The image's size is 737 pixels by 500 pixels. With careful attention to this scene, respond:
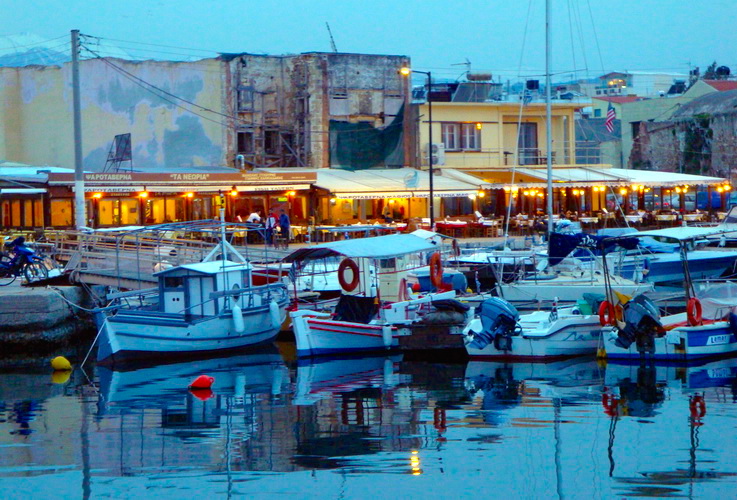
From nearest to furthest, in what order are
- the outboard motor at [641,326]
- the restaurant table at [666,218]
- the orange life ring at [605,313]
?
the outboard motor at [641,326]
the orange life ring at [605,313]
the restaurant table at [666,218]

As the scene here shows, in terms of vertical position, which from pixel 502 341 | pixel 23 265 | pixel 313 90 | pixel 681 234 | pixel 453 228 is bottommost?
pixel 502 341

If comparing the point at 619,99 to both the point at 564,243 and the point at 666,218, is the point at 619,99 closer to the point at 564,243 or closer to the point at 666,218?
the point at 666,218

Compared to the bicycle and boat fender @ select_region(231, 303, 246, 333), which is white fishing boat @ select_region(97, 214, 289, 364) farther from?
the bicycle

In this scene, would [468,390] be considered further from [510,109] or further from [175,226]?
[510,109]

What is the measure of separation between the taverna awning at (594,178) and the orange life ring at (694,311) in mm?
24911

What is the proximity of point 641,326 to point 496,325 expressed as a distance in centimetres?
281

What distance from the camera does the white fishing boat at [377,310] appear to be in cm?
2247

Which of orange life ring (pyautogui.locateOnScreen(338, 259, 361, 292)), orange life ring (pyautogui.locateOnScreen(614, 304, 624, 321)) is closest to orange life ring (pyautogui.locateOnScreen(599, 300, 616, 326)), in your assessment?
orange life ring (pyautogui.locateOnScreen(614, 304, 624, 321))

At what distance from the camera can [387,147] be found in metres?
48.4

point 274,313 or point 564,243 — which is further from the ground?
point 564,243

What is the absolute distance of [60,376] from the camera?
21281 millimetres

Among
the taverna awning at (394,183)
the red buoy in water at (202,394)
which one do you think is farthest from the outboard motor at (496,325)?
the taverna awning at (394,183)

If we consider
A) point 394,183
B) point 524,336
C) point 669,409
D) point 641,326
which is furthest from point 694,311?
point 394,183

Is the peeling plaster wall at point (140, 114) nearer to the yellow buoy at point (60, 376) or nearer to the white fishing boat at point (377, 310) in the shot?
the white fishing boat at point (377, 310)
